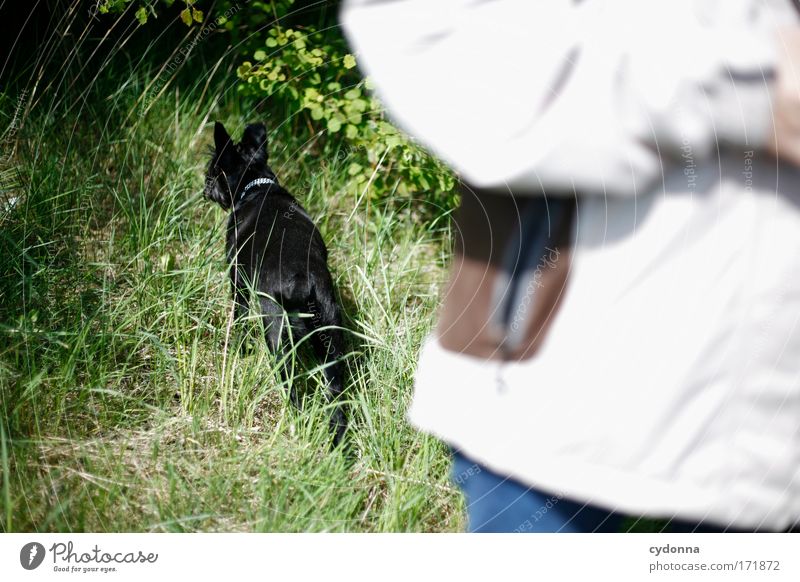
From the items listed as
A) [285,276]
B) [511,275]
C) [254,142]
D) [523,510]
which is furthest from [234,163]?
[523,510]

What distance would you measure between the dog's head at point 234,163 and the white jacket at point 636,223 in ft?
6.33

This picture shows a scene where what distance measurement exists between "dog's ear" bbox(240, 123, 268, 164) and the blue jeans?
83.9 inches

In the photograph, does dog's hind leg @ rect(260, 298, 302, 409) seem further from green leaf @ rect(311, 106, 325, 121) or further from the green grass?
green leaf @ rect(311, 106, 325, 121)

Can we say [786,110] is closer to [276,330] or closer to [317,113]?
[276,330]

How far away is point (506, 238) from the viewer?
1242 millimetres

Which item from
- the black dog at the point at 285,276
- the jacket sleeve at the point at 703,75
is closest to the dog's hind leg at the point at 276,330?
the black dog at the point at 285,276

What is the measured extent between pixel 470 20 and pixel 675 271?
1.77 ft

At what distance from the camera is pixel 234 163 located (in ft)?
10.3

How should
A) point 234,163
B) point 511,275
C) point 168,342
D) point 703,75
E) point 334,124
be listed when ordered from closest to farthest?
point 703,75, point 511,275, point 168,342, point 334,124, point 234,163

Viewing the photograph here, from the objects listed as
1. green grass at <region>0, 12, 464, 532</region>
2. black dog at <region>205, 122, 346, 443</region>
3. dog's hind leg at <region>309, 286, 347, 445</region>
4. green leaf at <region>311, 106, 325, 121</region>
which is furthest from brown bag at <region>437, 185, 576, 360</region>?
green leaf at <region>311, 106, 325, 121</region>

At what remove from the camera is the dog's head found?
10.0 feet

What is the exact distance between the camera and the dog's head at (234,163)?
10.0ft

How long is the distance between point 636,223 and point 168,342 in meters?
1.71
